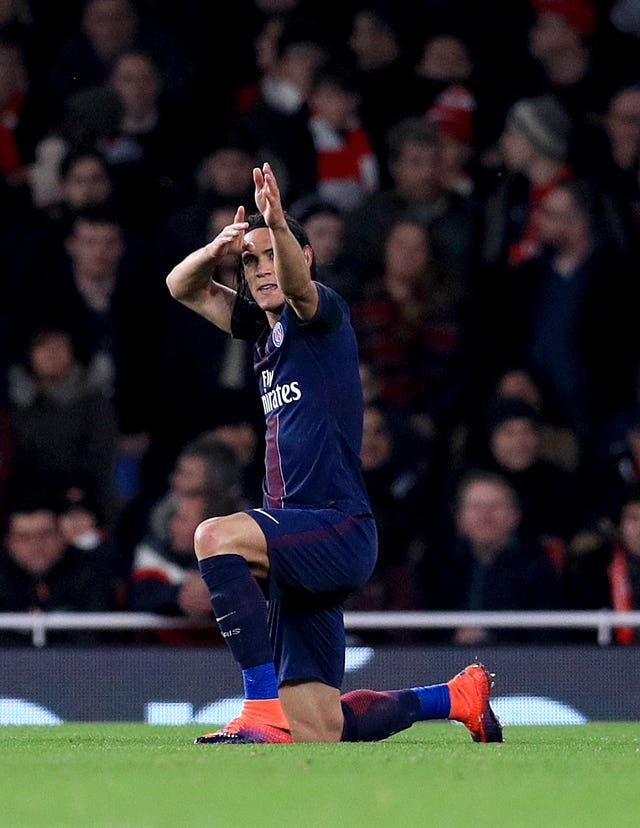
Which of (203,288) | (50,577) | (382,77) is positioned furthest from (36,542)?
(382,77)

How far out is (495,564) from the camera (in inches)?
343

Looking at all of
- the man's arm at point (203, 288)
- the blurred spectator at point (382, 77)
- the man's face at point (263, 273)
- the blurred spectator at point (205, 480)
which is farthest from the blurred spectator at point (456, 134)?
the man's face at point (263, 273)

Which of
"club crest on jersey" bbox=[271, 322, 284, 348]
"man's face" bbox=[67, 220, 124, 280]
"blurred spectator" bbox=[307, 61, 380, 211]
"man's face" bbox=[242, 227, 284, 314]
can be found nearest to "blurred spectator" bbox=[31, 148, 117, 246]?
"man's face" bbox=[67, 220, 124, 280]

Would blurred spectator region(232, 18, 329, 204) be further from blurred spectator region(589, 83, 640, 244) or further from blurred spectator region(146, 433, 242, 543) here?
blurred spectator region(146, 433, 242, 543)

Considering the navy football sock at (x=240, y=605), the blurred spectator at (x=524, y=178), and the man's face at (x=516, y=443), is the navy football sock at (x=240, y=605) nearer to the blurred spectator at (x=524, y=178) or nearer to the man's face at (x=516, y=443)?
the man's face at (x=516, y=443)

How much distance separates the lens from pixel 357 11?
38.4 feet

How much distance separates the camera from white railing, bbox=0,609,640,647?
8.16 meters

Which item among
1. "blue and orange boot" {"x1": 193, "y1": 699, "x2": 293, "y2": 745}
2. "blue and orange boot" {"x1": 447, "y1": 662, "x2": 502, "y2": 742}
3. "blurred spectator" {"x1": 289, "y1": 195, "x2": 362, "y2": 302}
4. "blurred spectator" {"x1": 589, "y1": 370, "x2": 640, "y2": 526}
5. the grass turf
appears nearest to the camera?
the grass turf

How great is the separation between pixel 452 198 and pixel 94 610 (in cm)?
323

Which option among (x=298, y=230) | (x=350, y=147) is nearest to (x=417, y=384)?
(x=350, y=147)

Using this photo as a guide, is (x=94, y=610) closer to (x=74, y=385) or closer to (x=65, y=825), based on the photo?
(x=74, y=385)

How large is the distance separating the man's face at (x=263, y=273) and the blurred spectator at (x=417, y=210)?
386 centimetres

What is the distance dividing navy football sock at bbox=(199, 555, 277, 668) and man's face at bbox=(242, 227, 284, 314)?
2.86 ft

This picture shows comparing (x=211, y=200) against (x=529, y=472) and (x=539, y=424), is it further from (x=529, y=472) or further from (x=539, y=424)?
(x=529, y=472)
